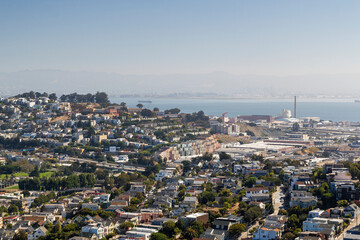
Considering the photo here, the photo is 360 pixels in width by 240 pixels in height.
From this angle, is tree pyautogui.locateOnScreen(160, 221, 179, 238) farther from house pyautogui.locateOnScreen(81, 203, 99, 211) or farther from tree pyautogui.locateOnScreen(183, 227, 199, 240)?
house pyautogui.locateOnScreen(81, 203, 99, 211)

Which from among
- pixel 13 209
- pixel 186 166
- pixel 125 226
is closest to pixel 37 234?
pixel 125 226

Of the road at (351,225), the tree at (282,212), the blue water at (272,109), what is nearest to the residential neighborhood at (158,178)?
the road at (351,225)

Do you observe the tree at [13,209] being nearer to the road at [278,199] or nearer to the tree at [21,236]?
the tree at [21,236]

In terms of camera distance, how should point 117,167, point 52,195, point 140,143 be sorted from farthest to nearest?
point 140,143, point 117,167, point 52,195

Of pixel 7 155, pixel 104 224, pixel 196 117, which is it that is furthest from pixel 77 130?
pixel 104 224

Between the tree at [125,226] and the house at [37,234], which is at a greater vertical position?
the tree at [125,226]

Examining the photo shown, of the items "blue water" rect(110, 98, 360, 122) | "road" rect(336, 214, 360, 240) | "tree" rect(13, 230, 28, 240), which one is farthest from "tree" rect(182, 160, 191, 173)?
"blue water" rect(110, 98, 360, 122)

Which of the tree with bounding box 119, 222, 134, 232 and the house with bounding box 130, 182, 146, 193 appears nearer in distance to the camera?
the tree with bounding box 119, 222, 134, 232

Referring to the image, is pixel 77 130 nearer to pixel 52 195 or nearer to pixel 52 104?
pixel 52 104
